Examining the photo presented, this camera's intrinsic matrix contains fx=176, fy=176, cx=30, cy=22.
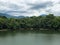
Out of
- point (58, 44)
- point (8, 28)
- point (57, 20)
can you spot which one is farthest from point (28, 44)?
point (57, 20)

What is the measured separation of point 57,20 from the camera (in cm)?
7138

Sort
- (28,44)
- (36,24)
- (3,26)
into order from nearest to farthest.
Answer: (28,44), (3,26), (36,24)

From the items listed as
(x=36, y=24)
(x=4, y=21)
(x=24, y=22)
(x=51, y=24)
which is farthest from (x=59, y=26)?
(x=4, y=21)

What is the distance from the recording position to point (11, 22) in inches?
2758

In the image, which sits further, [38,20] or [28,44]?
[38,20]

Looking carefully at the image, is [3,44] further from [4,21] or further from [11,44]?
[4,21]

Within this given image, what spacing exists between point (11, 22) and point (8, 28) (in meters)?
4.00

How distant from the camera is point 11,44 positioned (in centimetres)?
2775

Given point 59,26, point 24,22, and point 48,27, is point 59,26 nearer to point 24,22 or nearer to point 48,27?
point 48,27

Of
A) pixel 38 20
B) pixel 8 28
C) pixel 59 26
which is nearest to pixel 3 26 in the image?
pixel 8 28

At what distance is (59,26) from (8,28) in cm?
1944

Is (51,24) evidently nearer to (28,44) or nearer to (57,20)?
(57,20)

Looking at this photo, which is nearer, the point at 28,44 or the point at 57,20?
the point at 28,44

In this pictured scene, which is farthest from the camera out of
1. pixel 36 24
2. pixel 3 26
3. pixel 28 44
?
pixel 36 24
